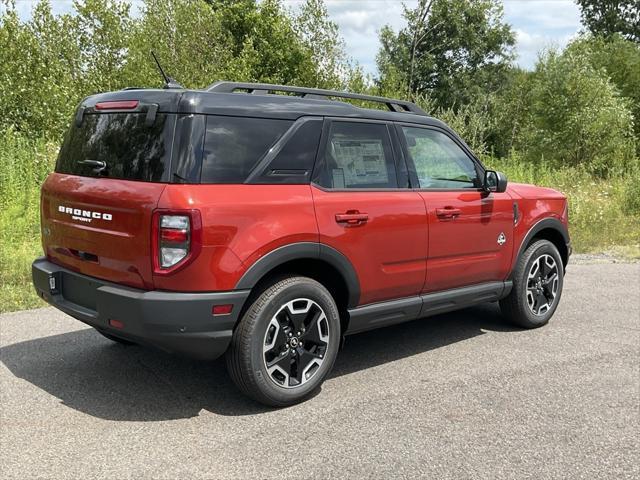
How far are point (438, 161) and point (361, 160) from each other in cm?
93

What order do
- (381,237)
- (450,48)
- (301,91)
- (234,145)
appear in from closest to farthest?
(234,145)
(381,237)
(301,91)
(450,48)

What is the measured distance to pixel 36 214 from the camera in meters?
10.2

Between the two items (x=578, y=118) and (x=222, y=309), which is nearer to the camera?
(x=222, y=309)

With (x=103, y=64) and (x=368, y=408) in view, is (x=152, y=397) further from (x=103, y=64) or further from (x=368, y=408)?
(x=103, y=64)

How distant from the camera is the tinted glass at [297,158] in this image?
3.80 m

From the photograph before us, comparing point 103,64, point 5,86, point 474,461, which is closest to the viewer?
point 474,461

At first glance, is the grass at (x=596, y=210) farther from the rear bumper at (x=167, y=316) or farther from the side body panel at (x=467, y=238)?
the rear bumper at (x=167, y=316)

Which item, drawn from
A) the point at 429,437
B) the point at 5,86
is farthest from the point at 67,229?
the point at 5,86

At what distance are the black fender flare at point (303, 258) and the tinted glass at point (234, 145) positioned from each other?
19.5 inches

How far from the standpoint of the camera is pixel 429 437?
3445 mm

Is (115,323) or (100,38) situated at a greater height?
(100,38)

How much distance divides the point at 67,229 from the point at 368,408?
2.23m

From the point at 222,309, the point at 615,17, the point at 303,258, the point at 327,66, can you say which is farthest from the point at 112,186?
the point at 615,17

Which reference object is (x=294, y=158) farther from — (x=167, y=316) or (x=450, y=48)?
(x=450, y=48)
